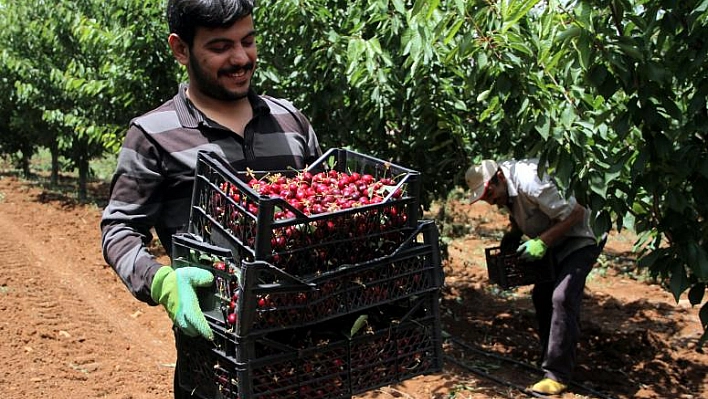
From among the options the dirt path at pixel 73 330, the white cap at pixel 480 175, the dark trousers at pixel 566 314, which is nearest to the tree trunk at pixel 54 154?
the dirt path at pixel 73 330

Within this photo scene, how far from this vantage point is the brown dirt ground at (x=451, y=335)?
4.73m

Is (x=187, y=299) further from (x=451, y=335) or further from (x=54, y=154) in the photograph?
(x=54, y=154)

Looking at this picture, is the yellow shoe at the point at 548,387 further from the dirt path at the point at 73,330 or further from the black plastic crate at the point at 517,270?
the dirt path at the point at 73,330

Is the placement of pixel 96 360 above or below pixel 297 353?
below

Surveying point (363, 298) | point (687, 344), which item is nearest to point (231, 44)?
point (363, 298)

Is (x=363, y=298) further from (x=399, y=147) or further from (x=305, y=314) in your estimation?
(x=399, y=147)

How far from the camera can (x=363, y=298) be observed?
5.91 ft

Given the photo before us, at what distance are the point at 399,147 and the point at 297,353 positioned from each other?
3.70 m

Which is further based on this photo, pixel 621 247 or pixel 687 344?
pixel 621 247

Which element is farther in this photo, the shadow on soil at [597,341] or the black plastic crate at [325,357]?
the shadow on soil at [597,341]

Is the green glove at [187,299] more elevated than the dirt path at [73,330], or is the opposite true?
the green glove at [187,299]

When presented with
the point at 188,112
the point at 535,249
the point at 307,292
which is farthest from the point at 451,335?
the point at 307,292

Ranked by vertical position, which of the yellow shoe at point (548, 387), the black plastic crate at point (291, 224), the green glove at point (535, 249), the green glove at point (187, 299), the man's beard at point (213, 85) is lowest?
the yellow shoe at point (548, 387)

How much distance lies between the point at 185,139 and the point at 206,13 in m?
0.33
